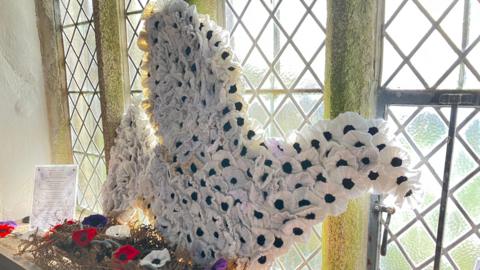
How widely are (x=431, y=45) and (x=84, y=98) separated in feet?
4.78

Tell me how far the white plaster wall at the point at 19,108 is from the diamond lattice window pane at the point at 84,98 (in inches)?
5.9

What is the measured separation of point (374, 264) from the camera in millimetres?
911

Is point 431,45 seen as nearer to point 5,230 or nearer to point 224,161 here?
point 224,161

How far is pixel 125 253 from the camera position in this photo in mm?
988

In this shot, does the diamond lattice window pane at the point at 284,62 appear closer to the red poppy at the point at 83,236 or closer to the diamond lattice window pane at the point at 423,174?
the diamond lattice window pane at the point at 423,174

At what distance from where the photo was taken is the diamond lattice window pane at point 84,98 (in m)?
1.63

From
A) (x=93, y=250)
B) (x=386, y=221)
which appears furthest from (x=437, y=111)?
(x=93, y=250)

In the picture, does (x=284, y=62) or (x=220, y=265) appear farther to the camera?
(x=284, y=62)

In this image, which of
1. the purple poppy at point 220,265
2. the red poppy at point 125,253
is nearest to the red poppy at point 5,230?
the red poppy at point 125,253

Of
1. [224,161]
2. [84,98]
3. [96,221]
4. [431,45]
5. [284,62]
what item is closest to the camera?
[431,45]

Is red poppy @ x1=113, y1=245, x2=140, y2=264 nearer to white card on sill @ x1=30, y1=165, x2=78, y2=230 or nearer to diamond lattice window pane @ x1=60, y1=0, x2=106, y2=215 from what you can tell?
white card on sill @ x1=30, y1=165, x2=78, y2=230

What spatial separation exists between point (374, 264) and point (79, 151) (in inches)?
57.0

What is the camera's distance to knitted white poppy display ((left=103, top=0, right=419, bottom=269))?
0.76 meters

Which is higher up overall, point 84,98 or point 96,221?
point 84,98
